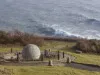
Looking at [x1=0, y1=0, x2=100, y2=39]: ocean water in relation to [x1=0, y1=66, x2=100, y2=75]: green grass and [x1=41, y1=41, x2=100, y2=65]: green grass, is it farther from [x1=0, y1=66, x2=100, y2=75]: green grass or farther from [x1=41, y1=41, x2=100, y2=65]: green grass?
[x1=0, y1=66, x2=100, y2=75]: green grass

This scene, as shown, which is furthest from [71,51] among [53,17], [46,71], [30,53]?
[53,17]

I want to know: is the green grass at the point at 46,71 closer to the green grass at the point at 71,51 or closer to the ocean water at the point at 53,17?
the green grass at the point at 71,51

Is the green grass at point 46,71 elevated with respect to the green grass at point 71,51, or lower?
lower

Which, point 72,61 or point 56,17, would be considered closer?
point 72,61

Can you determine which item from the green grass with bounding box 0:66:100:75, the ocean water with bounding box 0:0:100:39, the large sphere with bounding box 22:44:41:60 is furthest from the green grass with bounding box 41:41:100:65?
the ocean water with bounding box 0:0:100:39

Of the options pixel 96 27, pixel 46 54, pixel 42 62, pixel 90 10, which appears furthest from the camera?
pixel 90 10

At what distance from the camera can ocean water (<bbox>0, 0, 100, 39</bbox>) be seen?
342 ft

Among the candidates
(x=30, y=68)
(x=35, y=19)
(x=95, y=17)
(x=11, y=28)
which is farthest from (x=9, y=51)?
(x=95, y=17)

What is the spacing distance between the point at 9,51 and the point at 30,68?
14.8m

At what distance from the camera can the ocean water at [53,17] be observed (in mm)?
104188

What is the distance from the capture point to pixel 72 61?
57.5 m

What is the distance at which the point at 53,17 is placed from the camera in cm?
12269

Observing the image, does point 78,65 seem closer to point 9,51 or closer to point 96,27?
point 9,51

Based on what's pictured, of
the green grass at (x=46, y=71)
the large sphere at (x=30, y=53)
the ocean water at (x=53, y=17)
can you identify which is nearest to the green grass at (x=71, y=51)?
the green grass at (x=46, y=71)
